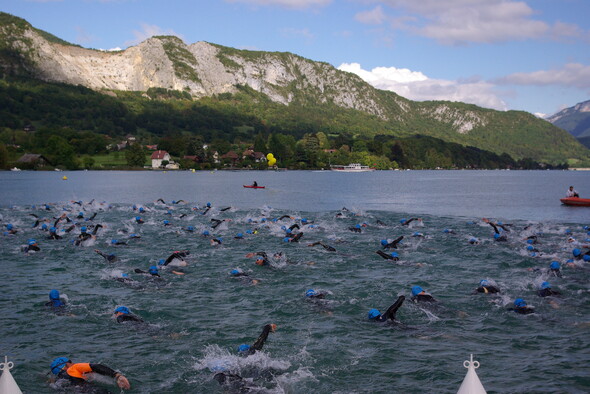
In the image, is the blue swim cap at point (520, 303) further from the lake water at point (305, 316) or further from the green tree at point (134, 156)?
the green tree at point (134, 156)

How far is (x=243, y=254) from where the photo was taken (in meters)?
26.9

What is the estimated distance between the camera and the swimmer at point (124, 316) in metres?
15.5

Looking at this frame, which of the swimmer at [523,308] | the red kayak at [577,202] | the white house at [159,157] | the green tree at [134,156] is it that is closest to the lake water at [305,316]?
the swimmer at [523,308]

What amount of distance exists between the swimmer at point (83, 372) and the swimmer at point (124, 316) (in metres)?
4.03

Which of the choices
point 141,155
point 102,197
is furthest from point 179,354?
point 141,155

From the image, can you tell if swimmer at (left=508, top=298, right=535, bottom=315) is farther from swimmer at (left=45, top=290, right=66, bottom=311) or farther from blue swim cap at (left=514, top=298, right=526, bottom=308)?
swimmer at (left=45, top=290, right=66, bottom=311)

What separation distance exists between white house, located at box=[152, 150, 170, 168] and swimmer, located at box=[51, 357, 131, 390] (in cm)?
16963

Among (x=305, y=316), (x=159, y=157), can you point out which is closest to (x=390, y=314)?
(x=305, y=316)

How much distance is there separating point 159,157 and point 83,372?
173 m

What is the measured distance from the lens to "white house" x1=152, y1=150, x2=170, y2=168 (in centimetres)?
17505

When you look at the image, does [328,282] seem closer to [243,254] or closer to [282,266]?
[282,266]

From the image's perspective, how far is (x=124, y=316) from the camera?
51.1 feet

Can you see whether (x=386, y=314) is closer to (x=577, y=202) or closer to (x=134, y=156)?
(x=577, y=202)

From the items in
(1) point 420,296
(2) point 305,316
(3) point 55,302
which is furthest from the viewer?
(1) point 420,296
